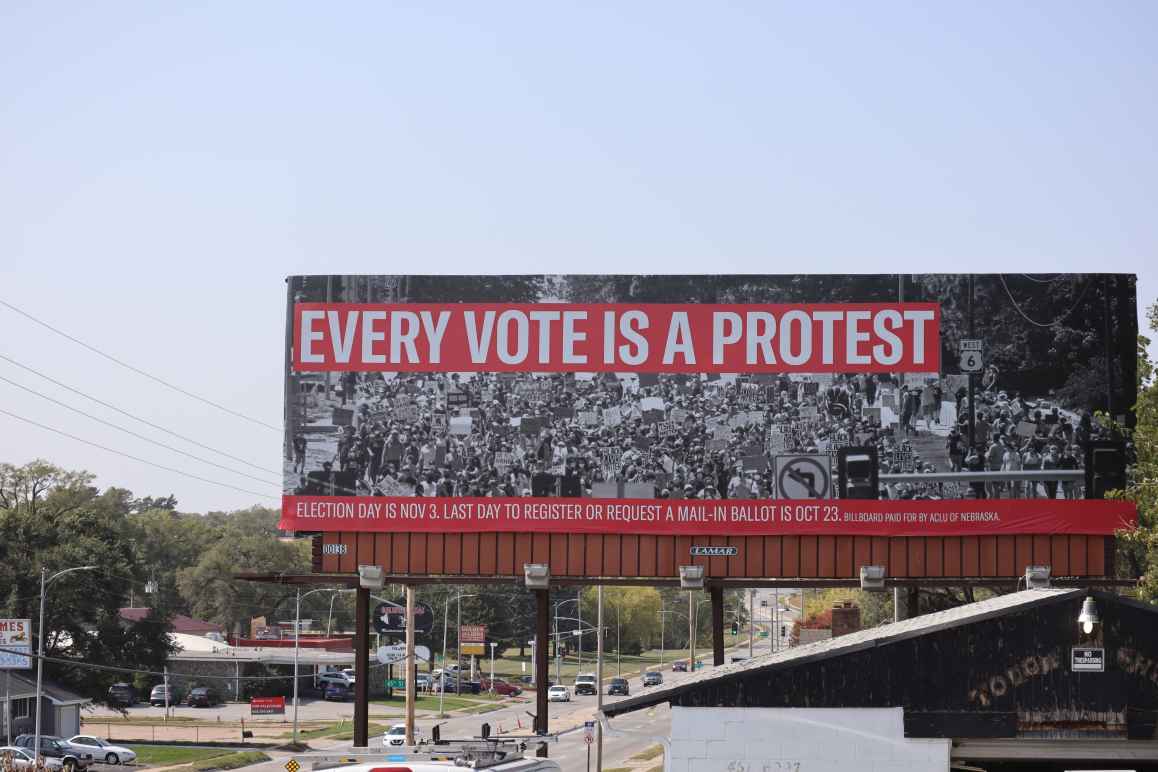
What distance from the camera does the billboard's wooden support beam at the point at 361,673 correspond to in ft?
119

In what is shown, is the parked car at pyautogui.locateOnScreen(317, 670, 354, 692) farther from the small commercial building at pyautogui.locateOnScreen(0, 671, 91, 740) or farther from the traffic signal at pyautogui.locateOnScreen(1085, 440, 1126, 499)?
the traffic signal at pyautogui.locateOnScreen(1085, 440, 1126, 499)

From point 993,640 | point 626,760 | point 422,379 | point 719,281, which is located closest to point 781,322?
point 719,281

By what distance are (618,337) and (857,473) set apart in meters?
6.45

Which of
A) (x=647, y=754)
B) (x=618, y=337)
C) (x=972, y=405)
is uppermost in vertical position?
(x=618, y=337)

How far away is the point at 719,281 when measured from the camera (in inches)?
1441

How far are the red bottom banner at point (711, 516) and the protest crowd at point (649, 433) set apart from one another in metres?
0.26

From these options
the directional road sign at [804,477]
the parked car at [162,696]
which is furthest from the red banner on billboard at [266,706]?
the directional road sign at [804,477]

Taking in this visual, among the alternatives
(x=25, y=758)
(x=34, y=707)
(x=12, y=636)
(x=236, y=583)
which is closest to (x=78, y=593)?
(x=34, y=707)

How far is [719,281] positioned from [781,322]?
1748mm

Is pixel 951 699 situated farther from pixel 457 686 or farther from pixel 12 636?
pixel 457 686

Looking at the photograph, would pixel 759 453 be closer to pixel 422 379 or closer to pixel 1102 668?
pixel 422 379

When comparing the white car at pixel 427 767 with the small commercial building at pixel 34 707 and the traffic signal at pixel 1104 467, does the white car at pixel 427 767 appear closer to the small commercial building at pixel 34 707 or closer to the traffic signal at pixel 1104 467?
the traffic signal at pixel 1104 467

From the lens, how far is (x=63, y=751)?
61.5 m

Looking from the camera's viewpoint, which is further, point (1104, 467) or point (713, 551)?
point (713, 551)
